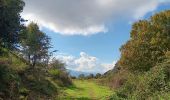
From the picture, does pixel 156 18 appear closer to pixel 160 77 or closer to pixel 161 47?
pixel 161 47

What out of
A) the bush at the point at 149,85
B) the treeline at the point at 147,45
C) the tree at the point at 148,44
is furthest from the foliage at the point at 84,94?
the tree at the point at 148,44

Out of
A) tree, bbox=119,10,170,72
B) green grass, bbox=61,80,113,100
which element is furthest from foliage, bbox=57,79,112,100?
tree, bbox=119,10,170,72

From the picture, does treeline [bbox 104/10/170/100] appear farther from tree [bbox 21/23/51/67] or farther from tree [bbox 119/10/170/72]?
tree [bbox 21/23/51/67]

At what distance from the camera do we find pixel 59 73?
6438 centimetres

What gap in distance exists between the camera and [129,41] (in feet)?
156

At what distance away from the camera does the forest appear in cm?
2790

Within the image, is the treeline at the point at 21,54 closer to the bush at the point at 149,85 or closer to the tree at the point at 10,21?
the tree at the point at 10,21

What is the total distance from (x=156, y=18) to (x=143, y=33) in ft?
7.56

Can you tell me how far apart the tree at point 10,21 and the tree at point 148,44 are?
1467 centimetres

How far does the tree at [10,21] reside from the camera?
33.7 meters

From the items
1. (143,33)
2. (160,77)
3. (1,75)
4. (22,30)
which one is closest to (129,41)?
(143,33)

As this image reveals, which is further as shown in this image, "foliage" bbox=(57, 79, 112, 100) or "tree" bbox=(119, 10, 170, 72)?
"tree" bbox=(119, 10, 170, 72)

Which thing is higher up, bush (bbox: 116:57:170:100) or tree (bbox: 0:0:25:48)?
tree (bbox: 0:0:25:48)

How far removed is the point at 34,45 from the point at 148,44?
1958 centimetres
